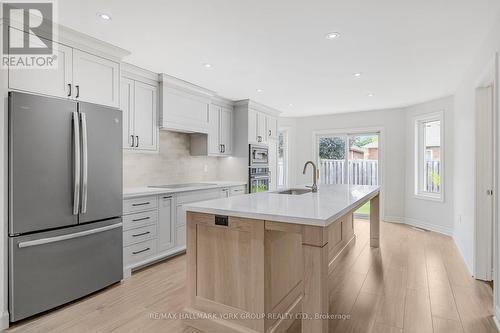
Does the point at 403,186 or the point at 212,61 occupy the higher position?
the point at 212,61

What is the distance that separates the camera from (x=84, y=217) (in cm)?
253

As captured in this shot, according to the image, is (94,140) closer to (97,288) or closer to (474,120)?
(97,288)

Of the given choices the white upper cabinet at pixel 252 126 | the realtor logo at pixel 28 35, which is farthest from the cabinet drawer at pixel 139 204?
the white upper cabinet at pixel 252 126

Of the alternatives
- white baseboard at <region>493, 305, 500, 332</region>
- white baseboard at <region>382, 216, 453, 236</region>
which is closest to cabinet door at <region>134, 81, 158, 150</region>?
white baseboard at <region>493, 305, 500, 332</region>

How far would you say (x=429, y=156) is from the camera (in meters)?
5.46

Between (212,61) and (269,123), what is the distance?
272cm

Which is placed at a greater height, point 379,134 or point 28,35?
point 28,35

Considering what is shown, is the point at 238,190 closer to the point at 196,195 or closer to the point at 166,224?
the point at 196,195

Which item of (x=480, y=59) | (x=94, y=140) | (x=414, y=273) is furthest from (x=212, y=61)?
(x=414, y=273)

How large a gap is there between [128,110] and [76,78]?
824mm

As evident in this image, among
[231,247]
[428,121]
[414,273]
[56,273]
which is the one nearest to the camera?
[231,247]

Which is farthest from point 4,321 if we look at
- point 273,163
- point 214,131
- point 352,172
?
point 352,172

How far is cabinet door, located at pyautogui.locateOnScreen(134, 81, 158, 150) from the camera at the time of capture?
3.49 meters

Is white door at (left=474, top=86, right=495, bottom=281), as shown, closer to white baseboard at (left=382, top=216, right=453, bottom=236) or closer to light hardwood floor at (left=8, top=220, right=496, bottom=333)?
light hardwood floor at (left=8, top=220, right=496, bottom=333)
